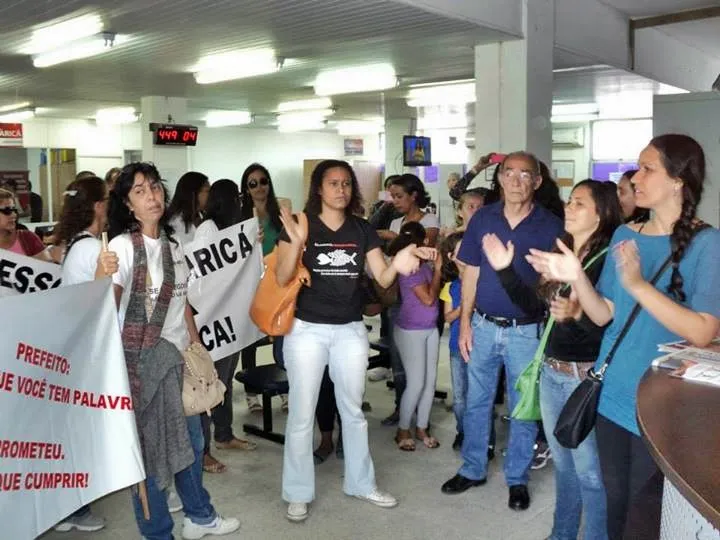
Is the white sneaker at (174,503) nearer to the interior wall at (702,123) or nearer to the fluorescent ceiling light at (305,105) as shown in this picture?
the interior wall at (702,123)

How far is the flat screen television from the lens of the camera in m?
11.3

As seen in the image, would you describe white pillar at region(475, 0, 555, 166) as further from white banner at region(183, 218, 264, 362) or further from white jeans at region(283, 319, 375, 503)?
white jeans at region(283, 319, 375, 503)

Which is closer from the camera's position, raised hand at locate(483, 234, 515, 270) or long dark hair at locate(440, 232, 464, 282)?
raised hand at locate(483, 234, 515, 270)

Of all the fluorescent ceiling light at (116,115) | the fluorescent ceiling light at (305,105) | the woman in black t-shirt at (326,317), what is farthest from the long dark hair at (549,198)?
the fluorescent ceiling light at (116,115)

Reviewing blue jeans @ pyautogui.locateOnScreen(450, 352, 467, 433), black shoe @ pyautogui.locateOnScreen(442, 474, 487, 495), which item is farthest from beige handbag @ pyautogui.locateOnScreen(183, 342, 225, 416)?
blue jeans @ pyautogui.locateOnScreen(450, 352, 467, 433)

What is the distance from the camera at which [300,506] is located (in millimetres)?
3369

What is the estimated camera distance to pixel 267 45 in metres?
6.65

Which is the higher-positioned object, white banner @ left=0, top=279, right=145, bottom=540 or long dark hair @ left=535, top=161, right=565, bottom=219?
long dark hair @ left=535, top=161, right=565, bottom=219

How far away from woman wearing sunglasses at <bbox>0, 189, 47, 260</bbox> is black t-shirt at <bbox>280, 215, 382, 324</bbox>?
4.94ft

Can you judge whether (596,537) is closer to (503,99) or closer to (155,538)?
(155,538)

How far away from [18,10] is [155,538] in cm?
419

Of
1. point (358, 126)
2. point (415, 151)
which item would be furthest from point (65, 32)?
point (358, 126)

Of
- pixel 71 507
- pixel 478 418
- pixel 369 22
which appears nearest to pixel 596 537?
pixel 478 418

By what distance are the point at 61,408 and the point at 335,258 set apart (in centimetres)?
136
